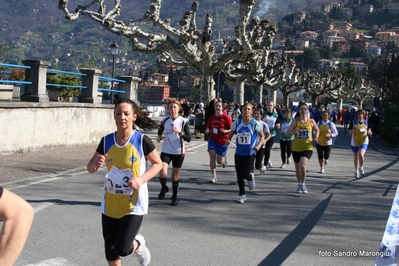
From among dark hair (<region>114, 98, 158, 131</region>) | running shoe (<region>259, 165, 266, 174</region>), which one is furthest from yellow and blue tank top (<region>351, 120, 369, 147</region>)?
dark hair (<region>114, 98, 158, 131</region>)

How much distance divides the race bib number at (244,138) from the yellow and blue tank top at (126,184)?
16.1ft

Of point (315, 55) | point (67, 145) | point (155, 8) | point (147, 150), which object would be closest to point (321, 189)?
point (147, 150)

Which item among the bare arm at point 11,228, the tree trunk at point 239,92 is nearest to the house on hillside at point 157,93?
the tree trunk at point 239,92

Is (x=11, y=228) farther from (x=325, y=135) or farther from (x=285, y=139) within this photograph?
(x=285, y=139)

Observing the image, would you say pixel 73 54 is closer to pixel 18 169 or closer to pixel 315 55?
pixel 315 55

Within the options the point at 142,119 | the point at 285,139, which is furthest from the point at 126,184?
the point at 285,139

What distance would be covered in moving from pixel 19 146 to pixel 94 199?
682 cm

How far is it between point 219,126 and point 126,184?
6.87 metres

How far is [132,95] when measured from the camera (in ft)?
80.2

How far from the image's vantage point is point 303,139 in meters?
11.3

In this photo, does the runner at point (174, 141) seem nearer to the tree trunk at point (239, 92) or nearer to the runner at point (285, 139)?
the runner at point (285, 139)

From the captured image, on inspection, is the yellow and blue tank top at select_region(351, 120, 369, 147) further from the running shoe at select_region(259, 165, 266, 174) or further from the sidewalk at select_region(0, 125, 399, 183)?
the sidewalk at select_region(0, 125, 399, 183)

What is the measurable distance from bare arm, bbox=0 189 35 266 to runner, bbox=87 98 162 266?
2.21m

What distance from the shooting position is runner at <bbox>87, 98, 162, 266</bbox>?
16.8 feet
